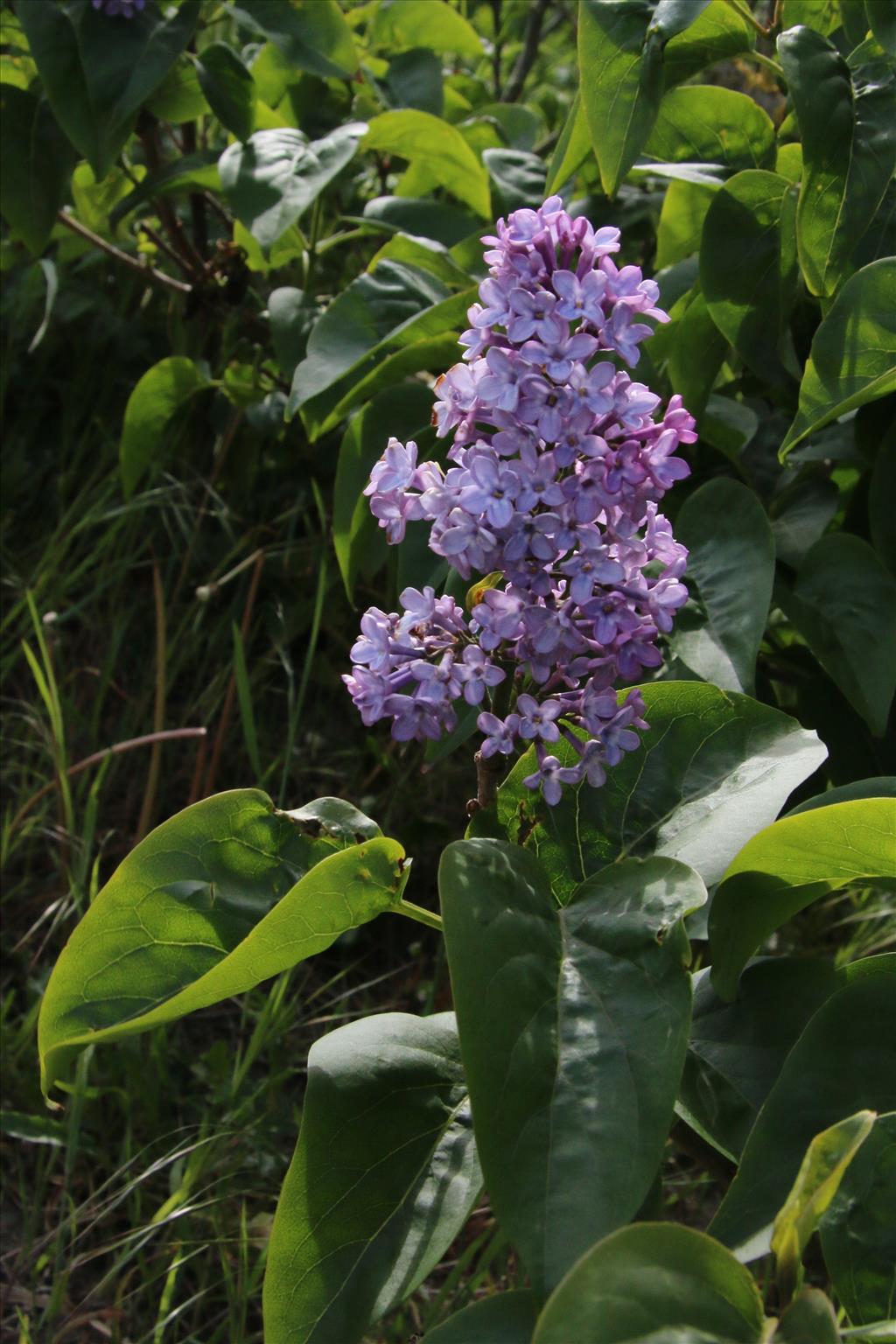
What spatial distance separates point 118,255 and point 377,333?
0.82 metres

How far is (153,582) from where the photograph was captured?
2.17 metres

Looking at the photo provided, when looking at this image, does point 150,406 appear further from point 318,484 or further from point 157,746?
point 157,746

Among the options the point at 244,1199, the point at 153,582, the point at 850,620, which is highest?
the point at 850,620

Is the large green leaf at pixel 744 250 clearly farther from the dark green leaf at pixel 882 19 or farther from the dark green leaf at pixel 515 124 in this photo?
the dark green leaf at pixel 515 124

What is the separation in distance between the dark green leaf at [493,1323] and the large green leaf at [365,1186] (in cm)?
5

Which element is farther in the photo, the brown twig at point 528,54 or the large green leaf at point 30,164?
the brown twig at point 528,54

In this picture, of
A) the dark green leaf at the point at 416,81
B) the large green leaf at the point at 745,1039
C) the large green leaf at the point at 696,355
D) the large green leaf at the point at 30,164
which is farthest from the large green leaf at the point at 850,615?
the large green leaf at the point at 30,164

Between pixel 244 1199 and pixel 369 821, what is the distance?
0.63m

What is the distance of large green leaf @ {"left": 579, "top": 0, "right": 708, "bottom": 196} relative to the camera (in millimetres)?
1171

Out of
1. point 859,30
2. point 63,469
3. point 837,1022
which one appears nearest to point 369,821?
point 837,1022

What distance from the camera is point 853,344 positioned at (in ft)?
3.63

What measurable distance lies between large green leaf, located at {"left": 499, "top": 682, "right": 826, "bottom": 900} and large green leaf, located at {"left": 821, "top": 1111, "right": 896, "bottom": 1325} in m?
0.28

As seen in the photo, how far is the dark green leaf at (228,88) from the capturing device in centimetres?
187

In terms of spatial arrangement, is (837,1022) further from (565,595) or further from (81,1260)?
(81,1260)
